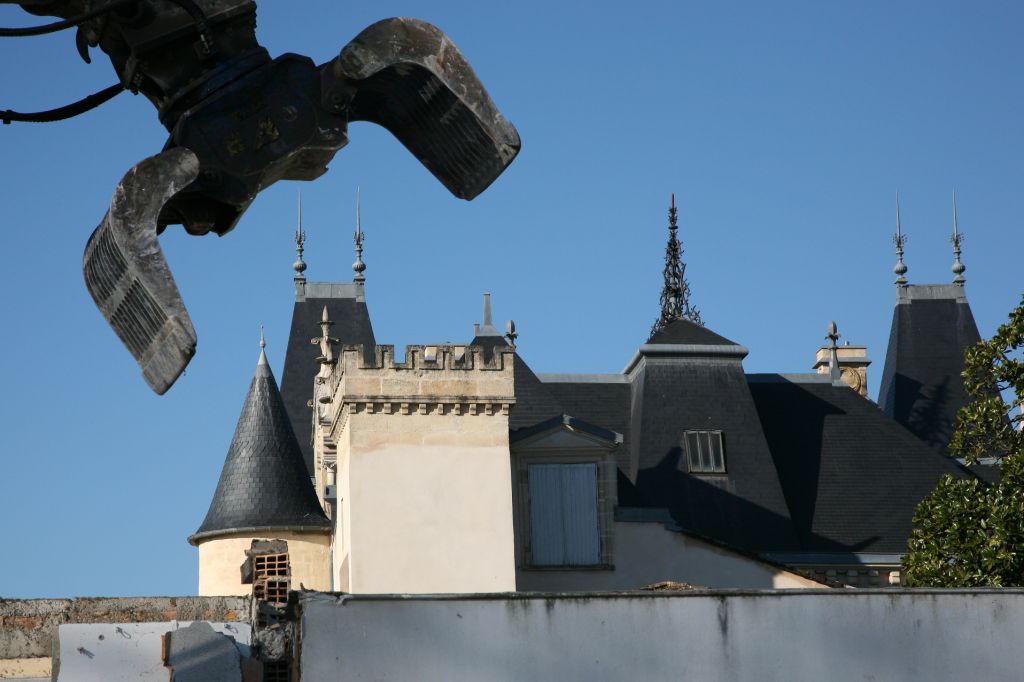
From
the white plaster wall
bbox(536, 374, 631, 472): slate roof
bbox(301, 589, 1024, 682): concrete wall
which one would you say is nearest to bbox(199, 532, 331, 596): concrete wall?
the white plaster wall

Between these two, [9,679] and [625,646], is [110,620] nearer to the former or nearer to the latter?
[9,679]

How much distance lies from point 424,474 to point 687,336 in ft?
40.2

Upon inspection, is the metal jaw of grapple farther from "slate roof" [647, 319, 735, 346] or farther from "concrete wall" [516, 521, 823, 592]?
"slate roof" [647, 319, 735, 346]

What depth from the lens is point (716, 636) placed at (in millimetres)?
13484

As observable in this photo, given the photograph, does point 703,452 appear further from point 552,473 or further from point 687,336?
point 552,473

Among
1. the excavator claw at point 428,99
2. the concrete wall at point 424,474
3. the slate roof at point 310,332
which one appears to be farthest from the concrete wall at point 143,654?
the slate roof at point 310,332

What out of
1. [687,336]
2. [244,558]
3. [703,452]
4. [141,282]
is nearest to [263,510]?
[244,558]

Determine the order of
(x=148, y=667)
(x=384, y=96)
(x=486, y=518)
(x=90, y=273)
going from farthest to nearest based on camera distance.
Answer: (x=486, y=518) < (x=148, y=667) < (x=384, y=96) < (x=90, y=273)

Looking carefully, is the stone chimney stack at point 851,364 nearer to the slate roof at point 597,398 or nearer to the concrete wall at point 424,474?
the slate roof at point 597,398

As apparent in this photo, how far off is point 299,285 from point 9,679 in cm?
3598

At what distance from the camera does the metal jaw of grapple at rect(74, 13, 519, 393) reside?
11.4ft

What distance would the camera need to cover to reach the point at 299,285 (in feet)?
165

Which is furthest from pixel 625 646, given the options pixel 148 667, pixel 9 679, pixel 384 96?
pixel 384 96

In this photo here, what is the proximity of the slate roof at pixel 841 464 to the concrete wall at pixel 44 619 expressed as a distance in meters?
29.1
